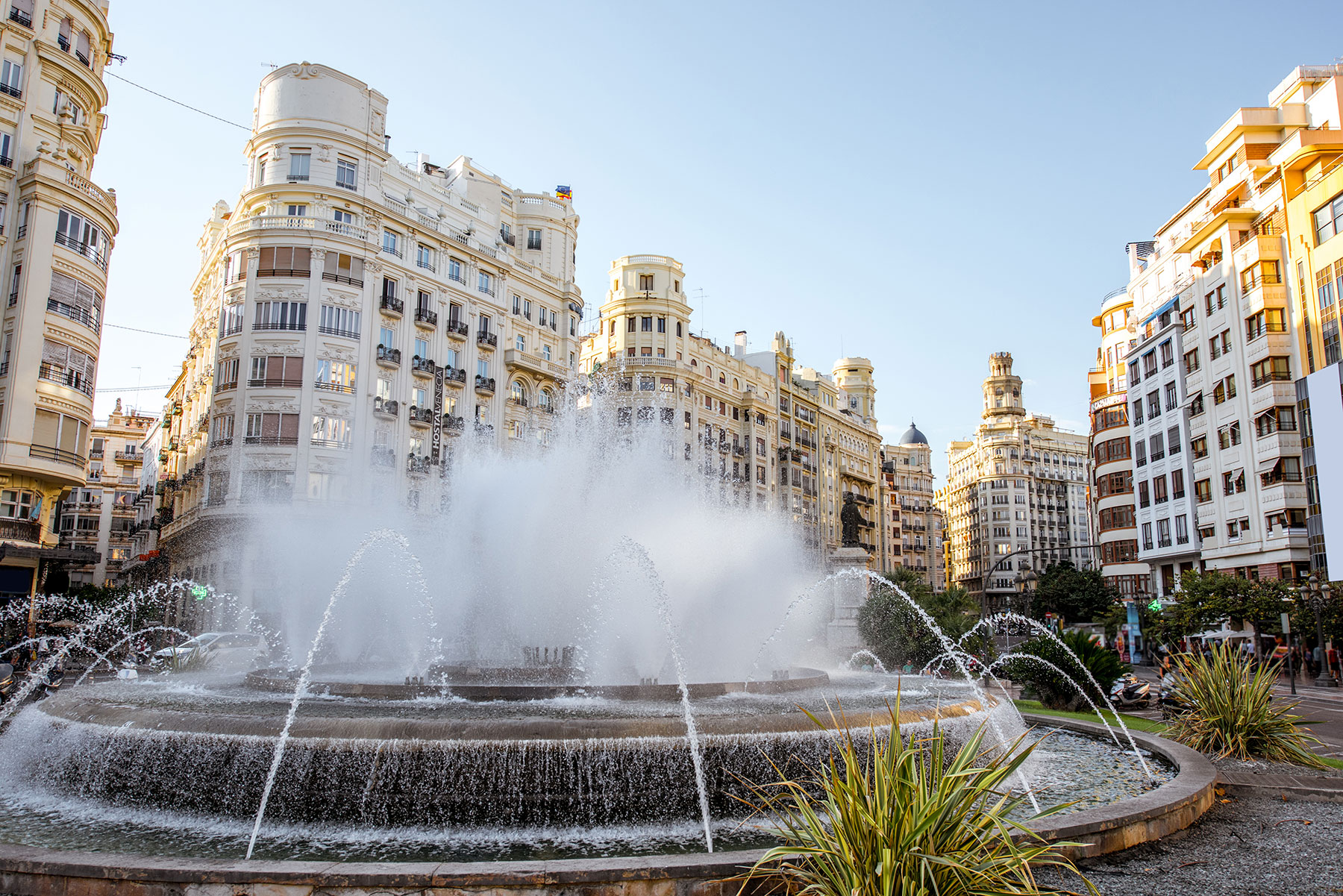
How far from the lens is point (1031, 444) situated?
458 feet

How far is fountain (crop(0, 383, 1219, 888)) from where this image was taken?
9.00 meters

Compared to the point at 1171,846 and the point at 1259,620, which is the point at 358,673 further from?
the point at 1259,620

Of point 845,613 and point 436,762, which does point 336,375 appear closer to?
point 845,613

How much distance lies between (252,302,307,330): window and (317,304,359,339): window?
0.88 meters

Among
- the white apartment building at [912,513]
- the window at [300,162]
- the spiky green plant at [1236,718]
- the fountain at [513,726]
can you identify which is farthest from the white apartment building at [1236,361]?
the white apartment building at [912,513]

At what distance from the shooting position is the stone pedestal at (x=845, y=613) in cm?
3311

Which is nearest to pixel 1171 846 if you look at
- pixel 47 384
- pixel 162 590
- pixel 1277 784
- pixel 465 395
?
pixel 1277 784

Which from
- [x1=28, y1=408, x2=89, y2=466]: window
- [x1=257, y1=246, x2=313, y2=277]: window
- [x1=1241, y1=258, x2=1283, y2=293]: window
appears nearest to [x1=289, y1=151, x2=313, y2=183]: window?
[x1=257, y1=246, x2=313, y2=277]: window

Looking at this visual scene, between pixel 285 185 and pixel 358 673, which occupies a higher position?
pixel 285 185

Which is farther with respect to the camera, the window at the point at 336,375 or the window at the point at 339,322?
the window at the point at 339,322

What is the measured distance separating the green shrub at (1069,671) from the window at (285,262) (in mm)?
39580

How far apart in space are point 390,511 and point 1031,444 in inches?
4645

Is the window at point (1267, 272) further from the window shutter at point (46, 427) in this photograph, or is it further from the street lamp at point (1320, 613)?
the window shutter at point (46, 427)

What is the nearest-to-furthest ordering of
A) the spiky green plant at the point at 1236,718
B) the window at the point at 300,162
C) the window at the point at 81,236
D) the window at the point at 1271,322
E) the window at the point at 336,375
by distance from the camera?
the spiky green plant at the point at 1236,718
the window at the point at 81,236
the window at the point at 1271,322
the window at the point at 336,375
the window at the point at 300,162
